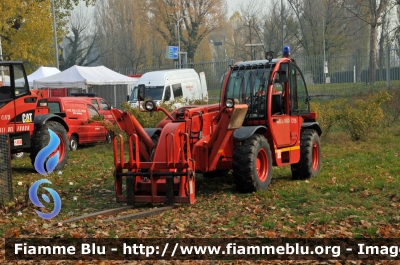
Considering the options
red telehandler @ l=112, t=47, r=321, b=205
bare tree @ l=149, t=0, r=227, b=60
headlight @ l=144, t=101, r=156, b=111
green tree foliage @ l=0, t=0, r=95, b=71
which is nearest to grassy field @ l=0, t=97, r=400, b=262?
red telehandler @ l=112, t=47, r=321, b=205

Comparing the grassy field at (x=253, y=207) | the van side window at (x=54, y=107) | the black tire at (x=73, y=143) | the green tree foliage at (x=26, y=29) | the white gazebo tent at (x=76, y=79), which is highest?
the green tree foliage at (x=26, y=29)

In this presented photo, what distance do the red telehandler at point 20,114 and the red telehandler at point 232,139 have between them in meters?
4.09

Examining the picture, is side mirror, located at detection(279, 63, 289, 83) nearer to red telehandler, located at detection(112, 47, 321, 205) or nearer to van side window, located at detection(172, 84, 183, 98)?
red telehandler, located at detection(112, 47, 321, 205)

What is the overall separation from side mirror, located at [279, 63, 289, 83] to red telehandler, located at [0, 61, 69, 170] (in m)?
5.89

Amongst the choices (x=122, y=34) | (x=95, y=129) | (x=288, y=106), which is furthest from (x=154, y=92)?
(x=122, y=34)

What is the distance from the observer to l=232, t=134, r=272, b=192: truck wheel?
10641mm

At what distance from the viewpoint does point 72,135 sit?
1955 cm

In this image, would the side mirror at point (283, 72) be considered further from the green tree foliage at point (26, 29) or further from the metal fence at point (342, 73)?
the green tree foliage at point (26, 29)

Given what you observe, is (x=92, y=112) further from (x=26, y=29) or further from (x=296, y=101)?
(x=26, y=29)

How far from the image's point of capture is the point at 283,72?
1192 cm

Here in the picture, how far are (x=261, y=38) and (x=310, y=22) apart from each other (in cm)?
399

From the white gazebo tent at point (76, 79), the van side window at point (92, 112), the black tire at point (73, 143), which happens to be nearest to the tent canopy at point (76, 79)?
the white gazebo tent at point (76, 79)

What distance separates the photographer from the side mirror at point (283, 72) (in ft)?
38.7

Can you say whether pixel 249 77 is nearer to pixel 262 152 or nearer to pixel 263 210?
pixel 262 152
